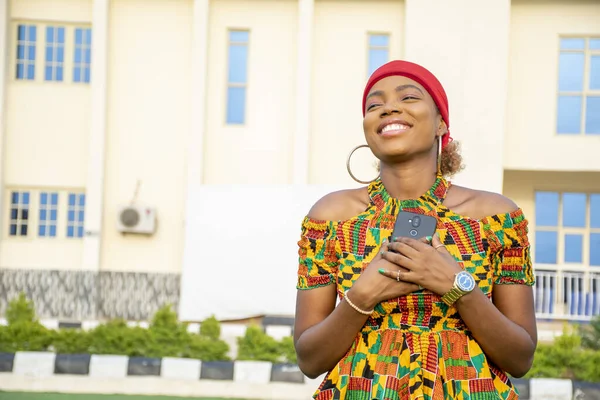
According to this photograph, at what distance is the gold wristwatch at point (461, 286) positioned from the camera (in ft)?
6.37

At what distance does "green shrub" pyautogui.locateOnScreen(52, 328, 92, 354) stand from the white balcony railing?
396 inches

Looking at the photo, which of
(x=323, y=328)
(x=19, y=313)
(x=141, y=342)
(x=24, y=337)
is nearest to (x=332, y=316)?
(x=323, y=328)

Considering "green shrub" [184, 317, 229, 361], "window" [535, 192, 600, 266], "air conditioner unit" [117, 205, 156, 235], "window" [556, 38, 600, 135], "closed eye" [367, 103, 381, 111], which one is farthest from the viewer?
"window" [535, 192, 600, 266]

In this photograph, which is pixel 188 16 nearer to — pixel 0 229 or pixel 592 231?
pixel 0 229

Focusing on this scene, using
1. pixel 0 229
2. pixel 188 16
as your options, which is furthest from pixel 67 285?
pixel 188 16

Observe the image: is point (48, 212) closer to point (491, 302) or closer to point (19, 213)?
point (19, 213)

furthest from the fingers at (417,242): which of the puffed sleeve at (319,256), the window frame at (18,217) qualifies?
the window frame at (18,217)

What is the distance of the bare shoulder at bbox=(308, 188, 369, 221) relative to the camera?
2189mm

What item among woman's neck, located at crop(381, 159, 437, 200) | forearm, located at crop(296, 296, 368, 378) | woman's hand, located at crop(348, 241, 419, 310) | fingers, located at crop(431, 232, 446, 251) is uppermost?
woman's neck, located at crop(381, 159, 437, 200)

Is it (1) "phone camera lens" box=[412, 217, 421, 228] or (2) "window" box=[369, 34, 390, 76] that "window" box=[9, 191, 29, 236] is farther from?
(1) "phone camera lens" box=[412, 217, 421, 228]

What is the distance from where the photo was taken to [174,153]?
16.6 metres

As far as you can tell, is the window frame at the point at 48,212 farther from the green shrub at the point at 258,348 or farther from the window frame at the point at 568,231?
the green shrub at the point at 258,348

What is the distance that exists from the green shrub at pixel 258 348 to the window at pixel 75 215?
9.75 m

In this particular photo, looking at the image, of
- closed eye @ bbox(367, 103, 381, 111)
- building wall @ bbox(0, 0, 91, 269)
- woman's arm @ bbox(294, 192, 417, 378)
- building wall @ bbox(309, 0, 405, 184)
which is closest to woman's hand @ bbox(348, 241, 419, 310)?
woman's arm @ bbox(294, 192, 417, 378)
